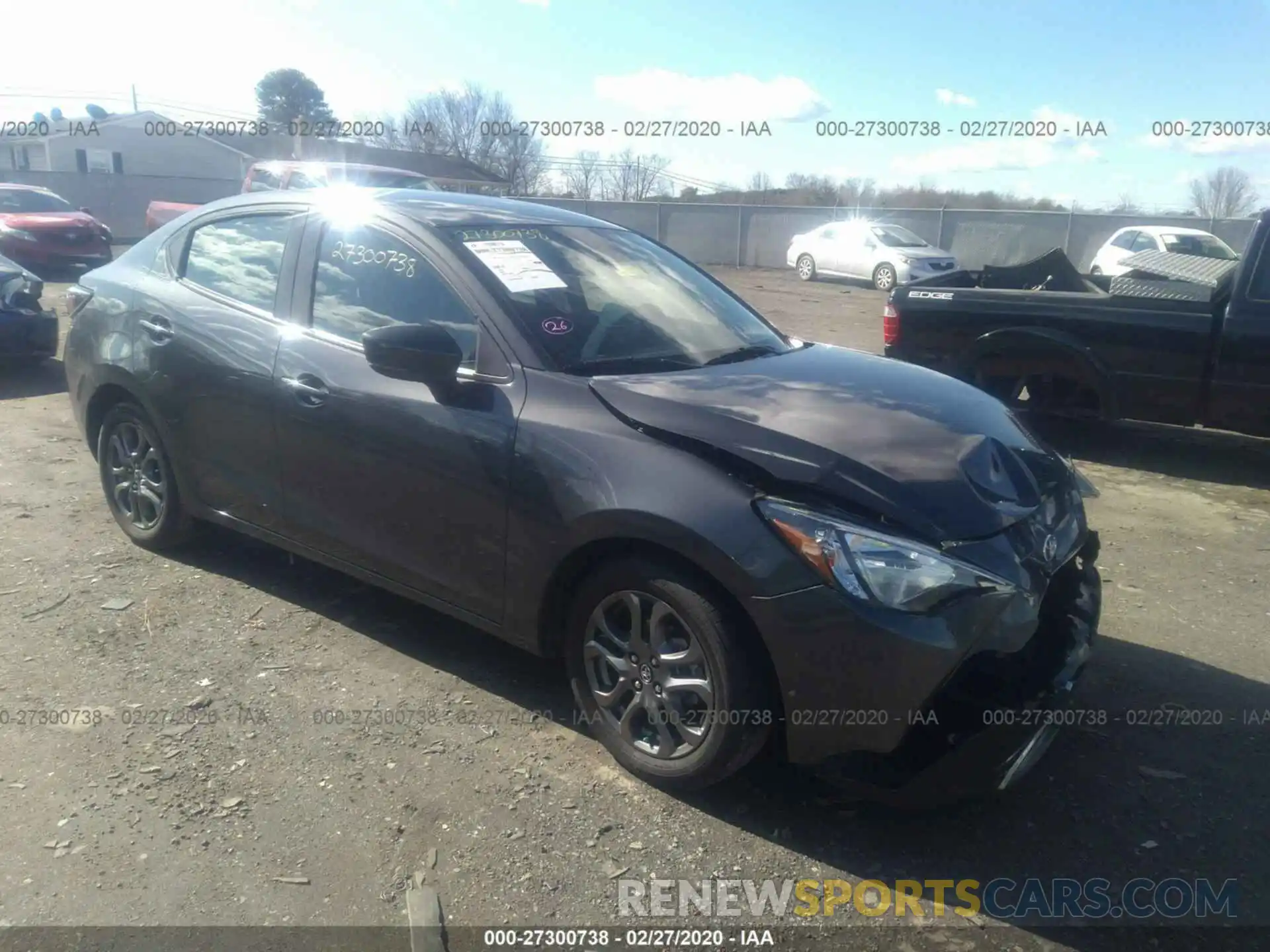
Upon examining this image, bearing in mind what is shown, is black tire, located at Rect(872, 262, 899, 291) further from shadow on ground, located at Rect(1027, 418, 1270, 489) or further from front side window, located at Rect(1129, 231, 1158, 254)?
shadow on ground, located at Rect(1027, 418, 1270, 489)

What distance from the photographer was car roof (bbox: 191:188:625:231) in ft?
12.8

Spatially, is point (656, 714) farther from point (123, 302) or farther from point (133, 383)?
point (123, 302)

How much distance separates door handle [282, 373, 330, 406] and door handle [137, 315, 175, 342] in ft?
2.92

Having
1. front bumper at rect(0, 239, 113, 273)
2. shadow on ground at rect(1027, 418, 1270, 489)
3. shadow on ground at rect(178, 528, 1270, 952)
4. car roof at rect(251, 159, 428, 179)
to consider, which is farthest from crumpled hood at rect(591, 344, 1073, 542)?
front bumper at rect(0, 239, 113, 273)

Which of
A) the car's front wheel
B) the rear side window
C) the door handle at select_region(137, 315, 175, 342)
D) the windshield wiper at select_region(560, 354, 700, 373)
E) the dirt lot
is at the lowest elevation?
the dirt lot

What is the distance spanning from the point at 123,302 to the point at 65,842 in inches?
108

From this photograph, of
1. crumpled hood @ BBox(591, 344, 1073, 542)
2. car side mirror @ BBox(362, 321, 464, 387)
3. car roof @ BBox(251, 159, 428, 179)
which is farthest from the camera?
car roof @ BBox(251, 159, 428, 179)

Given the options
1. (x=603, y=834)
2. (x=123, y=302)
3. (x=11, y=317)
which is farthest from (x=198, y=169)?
(x=603, y=834)

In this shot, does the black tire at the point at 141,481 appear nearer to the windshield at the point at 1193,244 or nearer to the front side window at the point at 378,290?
the front side window at the point at 378,290

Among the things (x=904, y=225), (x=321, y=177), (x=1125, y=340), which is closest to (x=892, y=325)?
(x=1125, y=340)

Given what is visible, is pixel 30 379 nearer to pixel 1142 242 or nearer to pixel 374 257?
pixel 374 257

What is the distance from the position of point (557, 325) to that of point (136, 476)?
2.52 m

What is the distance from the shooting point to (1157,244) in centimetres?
1872

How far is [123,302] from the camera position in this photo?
15.5 feet
